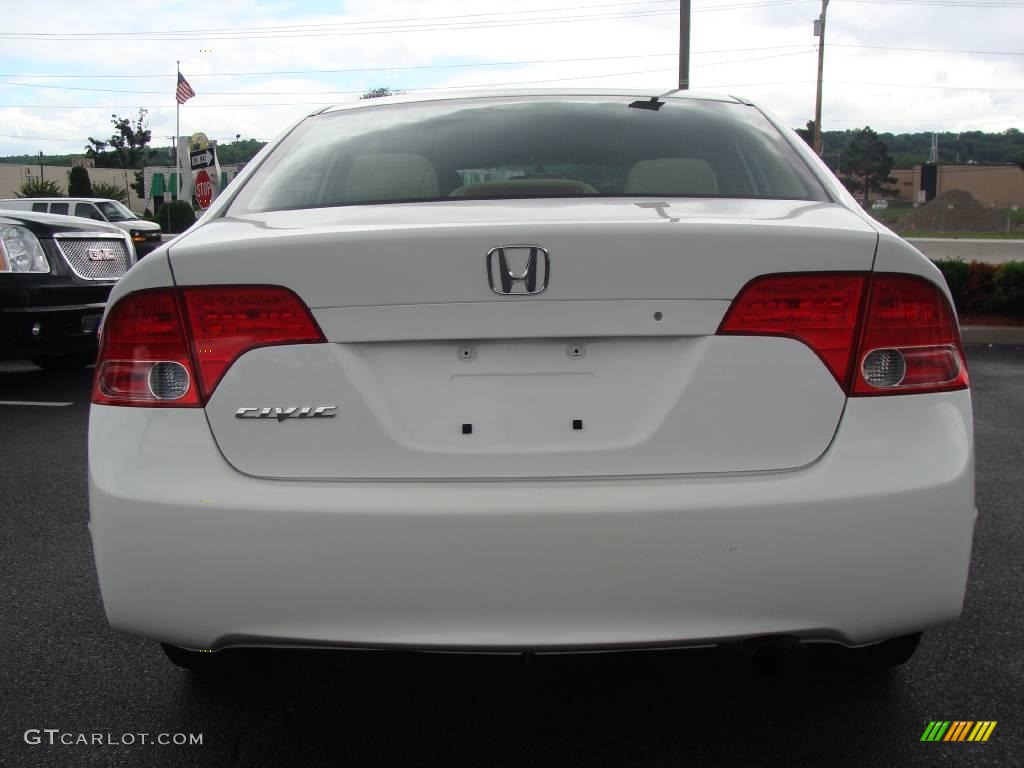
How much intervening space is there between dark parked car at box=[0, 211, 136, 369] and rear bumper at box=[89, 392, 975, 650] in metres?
5.97

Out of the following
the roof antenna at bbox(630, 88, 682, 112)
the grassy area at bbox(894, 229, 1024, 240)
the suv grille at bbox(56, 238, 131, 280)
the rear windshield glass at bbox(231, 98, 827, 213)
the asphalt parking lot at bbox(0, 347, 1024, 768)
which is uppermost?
the roof antenna at bbox(630, 88, 682, 112)

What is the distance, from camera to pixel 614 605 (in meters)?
1.93

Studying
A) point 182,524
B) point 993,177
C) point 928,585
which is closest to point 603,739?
point 928,585

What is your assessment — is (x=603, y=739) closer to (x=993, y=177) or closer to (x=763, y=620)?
(x=763, y=620)

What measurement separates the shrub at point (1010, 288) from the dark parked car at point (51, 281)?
9206mm

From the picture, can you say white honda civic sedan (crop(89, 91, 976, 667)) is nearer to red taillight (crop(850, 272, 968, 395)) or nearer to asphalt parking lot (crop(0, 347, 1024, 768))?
red taillight (crop(850, 272, 968, 395))

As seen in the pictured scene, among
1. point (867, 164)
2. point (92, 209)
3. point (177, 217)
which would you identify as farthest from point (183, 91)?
point (867, 164)

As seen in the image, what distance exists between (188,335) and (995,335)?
1043 cm

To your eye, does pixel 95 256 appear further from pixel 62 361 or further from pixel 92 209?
pixel 92 209

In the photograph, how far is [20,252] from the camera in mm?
7465

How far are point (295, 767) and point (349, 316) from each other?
1079 mm

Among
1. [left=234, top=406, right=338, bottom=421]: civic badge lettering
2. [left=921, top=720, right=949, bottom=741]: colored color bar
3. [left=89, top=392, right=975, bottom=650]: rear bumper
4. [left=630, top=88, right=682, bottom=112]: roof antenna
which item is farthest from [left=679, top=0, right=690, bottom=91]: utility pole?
[left=234, top=406, right=338, bottom=421]: civic badge lettering

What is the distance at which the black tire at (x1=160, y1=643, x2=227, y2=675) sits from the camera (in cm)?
258

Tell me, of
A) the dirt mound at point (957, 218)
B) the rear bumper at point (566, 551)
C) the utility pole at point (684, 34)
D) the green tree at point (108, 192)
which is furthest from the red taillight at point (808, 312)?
the green tree at point (108, 192)
